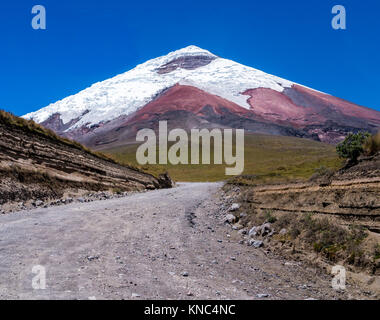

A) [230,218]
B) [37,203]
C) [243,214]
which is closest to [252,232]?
[243,214]

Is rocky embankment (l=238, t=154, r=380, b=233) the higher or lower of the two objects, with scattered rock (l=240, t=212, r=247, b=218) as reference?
higher

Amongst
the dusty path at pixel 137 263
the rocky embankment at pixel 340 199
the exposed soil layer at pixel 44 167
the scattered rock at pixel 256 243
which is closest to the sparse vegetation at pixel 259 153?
the exposed soil layer at pixel 44 167

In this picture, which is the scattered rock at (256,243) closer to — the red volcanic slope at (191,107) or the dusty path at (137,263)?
the dusty path at (137,263)

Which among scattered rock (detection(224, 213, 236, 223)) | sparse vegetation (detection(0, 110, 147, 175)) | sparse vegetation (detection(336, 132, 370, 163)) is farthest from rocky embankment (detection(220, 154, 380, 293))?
sparse vegetation (detection(0, 110, 147, 175))

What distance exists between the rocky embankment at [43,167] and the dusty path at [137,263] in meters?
6.01

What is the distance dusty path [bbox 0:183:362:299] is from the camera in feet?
22.2

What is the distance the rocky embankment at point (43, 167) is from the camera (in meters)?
20.4

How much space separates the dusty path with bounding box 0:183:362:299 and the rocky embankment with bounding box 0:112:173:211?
6007 mm

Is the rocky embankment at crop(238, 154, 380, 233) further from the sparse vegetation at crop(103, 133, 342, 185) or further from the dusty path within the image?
the sparse vegetation at crop(103, 133, 342, 185)

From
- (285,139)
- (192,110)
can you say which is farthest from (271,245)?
(192,110)

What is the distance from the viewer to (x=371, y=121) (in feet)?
643

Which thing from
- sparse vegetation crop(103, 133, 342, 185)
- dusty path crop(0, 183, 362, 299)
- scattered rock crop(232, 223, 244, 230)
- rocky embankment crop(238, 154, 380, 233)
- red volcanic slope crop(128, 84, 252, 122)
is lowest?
dusty path crop(0, 183, 362, 299)

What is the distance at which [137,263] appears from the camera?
8930mm

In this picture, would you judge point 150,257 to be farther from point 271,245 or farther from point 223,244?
point 271,245
